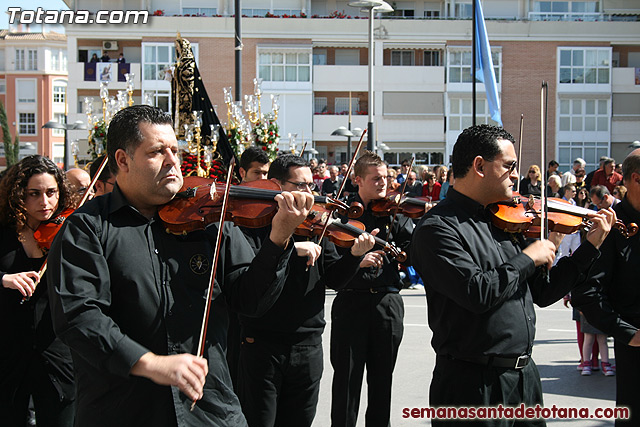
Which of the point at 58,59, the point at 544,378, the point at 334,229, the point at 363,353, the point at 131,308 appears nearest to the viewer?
the point at 131,308

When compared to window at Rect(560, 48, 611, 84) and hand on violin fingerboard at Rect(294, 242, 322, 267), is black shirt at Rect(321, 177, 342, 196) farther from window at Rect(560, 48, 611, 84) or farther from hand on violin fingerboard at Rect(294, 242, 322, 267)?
window at Rect(560, 48, 611, 84)

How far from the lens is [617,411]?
13.8 ft

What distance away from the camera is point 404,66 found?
141 ft

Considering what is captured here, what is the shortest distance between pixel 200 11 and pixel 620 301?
4193cm

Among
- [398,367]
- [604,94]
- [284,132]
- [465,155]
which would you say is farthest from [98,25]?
[465,155]

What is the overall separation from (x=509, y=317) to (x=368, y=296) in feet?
7.29

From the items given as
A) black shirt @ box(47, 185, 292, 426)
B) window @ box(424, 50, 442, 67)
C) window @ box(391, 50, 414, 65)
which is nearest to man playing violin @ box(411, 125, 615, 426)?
black shirt @ box(47, 185, 292, 426)

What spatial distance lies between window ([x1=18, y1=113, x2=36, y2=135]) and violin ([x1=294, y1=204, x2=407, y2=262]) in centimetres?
7151

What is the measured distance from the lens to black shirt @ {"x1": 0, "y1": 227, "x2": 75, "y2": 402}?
4.30 metres

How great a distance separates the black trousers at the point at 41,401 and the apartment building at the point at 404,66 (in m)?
38.0

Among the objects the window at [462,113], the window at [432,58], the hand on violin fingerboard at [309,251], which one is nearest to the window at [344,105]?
the window at [432,58]

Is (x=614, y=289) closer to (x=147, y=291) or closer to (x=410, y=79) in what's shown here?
(x=147, y=291)

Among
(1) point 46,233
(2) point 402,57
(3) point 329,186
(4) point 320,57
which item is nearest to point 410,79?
(2) point 402,57

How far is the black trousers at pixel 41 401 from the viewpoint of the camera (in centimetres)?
432
